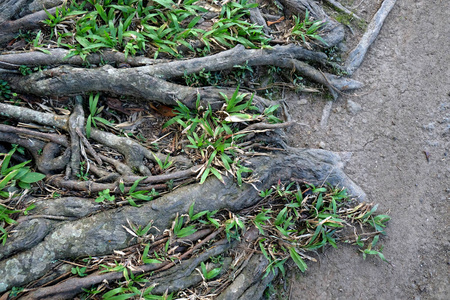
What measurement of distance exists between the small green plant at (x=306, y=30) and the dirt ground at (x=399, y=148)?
2.23ft

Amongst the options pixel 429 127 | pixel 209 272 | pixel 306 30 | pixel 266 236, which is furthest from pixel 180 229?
pixel 429 127

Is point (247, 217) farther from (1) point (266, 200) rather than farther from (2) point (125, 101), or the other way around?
(2) point (125, 101)

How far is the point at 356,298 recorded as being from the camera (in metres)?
3.37

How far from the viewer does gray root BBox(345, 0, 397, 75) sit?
154 inches

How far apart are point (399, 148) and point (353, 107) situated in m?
0.68

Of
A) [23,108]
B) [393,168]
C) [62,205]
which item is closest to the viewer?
[62,205]

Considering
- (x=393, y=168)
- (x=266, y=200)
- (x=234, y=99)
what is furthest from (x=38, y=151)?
(x=393, y=168)

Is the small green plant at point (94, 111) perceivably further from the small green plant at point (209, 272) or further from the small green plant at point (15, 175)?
the small green plant at point (209, 272)

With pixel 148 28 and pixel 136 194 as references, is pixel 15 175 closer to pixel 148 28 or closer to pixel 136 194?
pixel 136 194

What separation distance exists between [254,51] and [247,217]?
1756mm

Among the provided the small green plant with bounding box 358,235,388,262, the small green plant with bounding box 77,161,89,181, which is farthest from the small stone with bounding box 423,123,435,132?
the small green plant with bounding box 77,161,89,181

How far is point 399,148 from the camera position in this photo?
378 centimetres

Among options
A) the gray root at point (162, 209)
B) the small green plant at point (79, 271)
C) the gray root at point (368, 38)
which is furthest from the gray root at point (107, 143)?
the gray root at point (368, 38)

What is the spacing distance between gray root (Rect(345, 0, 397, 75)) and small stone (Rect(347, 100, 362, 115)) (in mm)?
352
